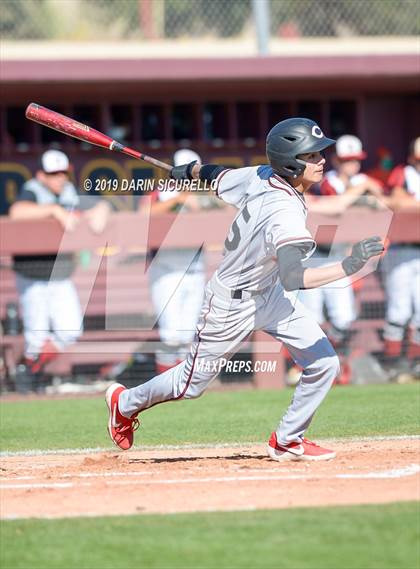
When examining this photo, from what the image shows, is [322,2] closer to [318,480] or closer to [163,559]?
[318,480]

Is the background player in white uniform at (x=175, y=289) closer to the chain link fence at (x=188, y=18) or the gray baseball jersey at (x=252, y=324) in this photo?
the chain link fence at (x=188, y=18)

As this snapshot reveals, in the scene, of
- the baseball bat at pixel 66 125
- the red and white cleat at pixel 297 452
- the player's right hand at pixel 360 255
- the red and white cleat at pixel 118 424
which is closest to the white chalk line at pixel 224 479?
the red and white cleat at pixel 297 452

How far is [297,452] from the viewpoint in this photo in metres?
7.06

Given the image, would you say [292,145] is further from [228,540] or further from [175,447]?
[228,540]

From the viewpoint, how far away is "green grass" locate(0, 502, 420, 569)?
180 inches

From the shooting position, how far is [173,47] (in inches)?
578

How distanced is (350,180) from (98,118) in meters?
3.84

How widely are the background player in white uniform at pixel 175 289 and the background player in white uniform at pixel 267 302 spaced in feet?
15.5

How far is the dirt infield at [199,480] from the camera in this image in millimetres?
5621

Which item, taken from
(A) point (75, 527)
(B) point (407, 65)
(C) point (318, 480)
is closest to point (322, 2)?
(B) point (407, 65)

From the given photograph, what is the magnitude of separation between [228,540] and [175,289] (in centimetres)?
729

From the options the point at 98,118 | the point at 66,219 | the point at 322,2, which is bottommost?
the point at 66,219

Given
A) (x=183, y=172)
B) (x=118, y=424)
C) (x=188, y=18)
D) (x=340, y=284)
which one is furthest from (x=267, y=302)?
(x=188, y=18)

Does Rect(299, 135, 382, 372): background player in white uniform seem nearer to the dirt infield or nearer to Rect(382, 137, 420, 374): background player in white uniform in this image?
Rect(382, 137, 420, 374): background player in white uniform
